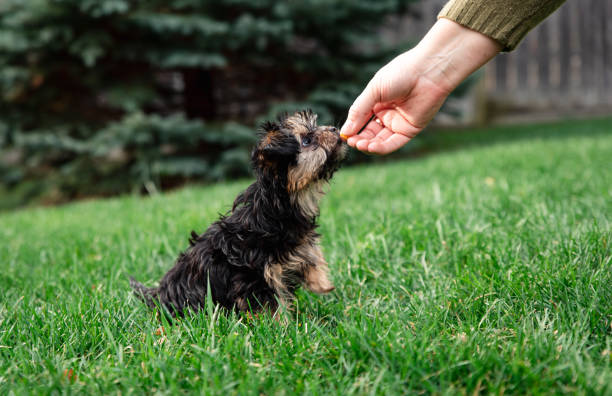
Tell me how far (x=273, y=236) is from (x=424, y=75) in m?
1.08

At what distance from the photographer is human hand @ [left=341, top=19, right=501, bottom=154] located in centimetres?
214

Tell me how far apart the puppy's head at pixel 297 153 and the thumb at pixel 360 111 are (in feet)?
0.24

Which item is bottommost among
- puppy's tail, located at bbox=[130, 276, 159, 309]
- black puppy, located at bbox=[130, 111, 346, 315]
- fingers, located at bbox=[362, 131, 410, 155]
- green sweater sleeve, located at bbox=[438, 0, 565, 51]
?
puppy's tail, located at bbox=[130, 276, 159, 309]

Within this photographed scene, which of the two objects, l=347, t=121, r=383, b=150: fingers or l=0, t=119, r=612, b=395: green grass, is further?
l=347, t=121, r=383, b=150: fingers

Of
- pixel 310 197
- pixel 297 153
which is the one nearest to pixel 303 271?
pixel 310 197

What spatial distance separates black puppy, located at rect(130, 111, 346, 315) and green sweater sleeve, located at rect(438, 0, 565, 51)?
808mm

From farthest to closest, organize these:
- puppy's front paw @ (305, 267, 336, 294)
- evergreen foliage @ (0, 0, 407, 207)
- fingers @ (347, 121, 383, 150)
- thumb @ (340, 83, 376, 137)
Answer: evergreen foliage @ (0, 0, 407, 207) → fingers @ (347, 121, 383, 150) → puppy's front paw @ (305, 267, 336, 294) → thumb @ (340, 83, 376, 137)

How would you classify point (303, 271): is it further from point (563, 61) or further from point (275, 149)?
point (563, 61)

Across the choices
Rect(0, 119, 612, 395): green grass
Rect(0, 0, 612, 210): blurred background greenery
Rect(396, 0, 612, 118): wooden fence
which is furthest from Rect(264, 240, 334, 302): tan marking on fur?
Rect(396, 0, 612, 118): wooden fence

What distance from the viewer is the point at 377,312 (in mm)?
1958

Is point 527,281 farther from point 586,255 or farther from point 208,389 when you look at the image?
point 208,389

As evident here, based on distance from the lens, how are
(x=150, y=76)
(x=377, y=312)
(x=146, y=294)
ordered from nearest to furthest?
1. (x=377, y=312)
2. (x=146, y=294)
3. (x=150, y=76)

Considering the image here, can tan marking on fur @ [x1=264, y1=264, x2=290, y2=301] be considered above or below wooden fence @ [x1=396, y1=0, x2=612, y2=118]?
below

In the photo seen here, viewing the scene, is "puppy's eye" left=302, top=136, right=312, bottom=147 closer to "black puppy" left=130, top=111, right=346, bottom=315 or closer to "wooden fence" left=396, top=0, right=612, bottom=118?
"black puppy" left=130, top=111, right=346, bottom=315
